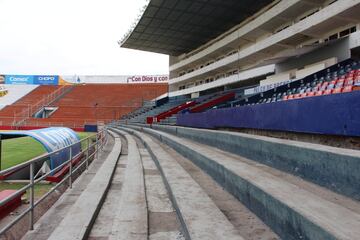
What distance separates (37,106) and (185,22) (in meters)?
33.0

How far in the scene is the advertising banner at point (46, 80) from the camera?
60.7 meters

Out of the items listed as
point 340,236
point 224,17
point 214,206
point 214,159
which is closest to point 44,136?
point 214,159

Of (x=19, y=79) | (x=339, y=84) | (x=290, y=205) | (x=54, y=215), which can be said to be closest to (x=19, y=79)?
(x=19, y=79)

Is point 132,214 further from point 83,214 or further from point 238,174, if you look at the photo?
point 238,174

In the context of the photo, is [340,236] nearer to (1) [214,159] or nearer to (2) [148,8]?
(1) [214,159]

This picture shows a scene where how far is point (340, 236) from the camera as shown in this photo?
1989mm

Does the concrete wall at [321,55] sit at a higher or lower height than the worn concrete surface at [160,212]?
higher

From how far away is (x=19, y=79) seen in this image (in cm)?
6078

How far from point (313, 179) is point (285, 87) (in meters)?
10.3

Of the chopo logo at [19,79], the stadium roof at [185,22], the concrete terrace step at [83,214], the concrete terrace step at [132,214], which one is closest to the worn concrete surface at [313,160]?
the concrete terrace step at [132,214]

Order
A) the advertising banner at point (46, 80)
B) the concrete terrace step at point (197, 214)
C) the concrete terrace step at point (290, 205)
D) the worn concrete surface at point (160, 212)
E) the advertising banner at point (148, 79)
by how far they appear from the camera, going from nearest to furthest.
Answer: the concrete terrace step at point (290, 205) < the concrete terrace step at point (197, 214) < the worn concrete surface at point (160, 212) < the advertising banner at point (148, 79) < the advertising banner at point (46, 80)

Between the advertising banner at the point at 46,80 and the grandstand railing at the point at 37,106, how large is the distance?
116 inches

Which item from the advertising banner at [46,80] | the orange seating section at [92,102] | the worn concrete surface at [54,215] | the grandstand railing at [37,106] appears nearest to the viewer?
the worn concrete surface at [54,215]

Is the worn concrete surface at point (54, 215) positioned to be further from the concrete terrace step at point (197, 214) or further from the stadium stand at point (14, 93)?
the stadium stand at point (14, 93)
